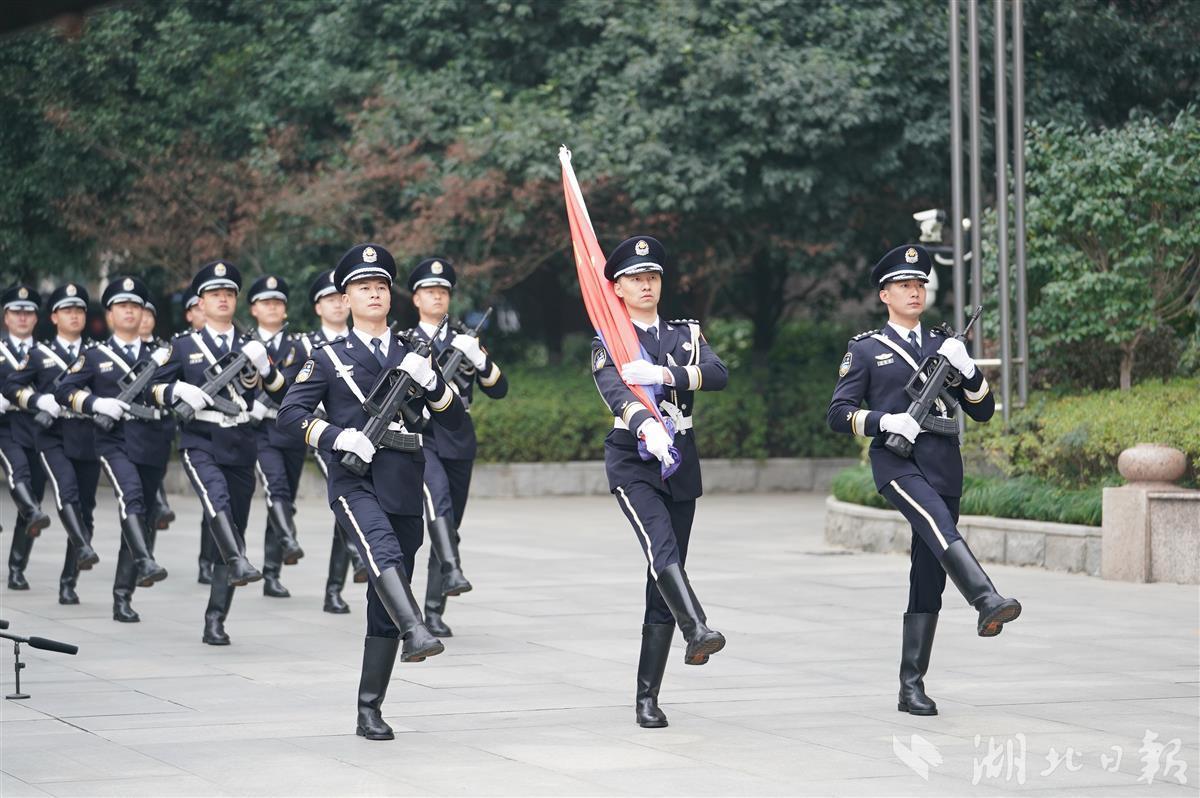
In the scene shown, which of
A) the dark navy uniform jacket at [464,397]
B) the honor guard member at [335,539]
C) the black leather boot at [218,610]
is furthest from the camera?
the honor guard member at [335,539]

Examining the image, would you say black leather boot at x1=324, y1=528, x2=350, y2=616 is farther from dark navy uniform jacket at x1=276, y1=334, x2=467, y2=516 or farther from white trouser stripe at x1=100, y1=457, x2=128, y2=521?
dark navy uniform jacket at x1=276, y1=334, x2=467, y2=516

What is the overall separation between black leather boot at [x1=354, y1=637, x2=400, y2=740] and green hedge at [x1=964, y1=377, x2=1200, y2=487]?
751cm

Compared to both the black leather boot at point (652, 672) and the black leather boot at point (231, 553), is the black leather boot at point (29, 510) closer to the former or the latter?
the black leather boot at point (231, 553)

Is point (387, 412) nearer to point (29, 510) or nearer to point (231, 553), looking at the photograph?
point (231, 553)

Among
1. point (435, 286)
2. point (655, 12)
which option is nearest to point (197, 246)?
point (655, 12)

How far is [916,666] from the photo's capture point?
823cm

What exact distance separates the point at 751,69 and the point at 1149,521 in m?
8.98

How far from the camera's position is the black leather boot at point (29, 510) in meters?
13.4

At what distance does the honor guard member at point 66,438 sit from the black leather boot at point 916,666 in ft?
20.8

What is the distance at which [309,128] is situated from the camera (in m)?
23.4

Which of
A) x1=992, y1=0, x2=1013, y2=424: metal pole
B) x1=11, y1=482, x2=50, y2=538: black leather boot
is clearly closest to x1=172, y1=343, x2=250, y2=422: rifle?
x1=11, y1=482, x2=50, y2=538: black leather boot

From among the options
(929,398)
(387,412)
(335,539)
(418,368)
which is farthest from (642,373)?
(335,539)

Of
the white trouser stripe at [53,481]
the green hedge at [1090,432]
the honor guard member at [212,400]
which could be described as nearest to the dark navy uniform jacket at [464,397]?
the honor guard member at [212,400]

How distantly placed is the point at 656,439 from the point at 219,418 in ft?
14.1
